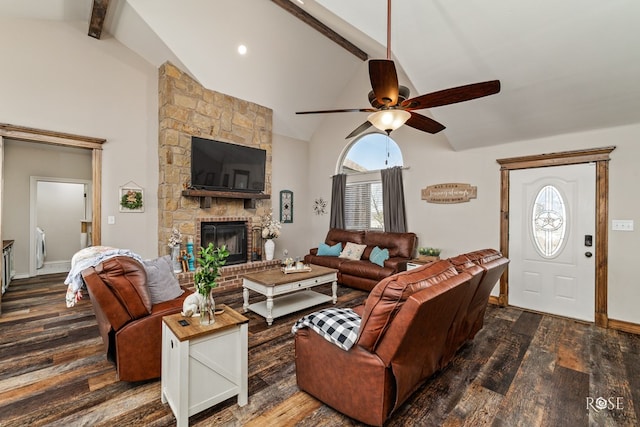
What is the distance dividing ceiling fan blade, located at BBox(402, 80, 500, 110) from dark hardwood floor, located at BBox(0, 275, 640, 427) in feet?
7.42

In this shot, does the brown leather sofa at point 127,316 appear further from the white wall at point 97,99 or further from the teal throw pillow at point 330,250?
the teal throw pillow at point 330,250

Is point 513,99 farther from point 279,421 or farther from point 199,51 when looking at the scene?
point 199,51

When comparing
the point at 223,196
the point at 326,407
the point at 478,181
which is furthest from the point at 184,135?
the point at 478,181

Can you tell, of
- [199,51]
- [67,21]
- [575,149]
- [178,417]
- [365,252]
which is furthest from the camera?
[365,252]

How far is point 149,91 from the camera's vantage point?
4727 millimetres

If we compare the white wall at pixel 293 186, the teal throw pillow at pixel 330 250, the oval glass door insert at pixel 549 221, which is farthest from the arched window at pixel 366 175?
the oval glass door insert at pixel 549 221

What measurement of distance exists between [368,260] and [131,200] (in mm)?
4067

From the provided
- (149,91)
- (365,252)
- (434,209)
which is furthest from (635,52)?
(149,91)

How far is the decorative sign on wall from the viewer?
4488 millimetres

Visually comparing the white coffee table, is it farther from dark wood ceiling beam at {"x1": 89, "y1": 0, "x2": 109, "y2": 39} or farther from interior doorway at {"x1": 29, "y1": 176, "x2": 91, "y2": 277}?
interior doorway at {"x1": 29, "y1": 176, "x2": 91, "y2": 277}

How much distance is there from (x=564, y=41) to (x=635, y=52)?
60 centimetres

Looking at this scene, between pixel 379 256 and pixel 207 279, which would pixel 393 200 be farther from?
pixel 207 279

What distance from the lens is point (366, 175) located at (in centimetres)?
591

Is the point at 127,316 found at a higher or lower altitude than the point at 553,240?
lower
